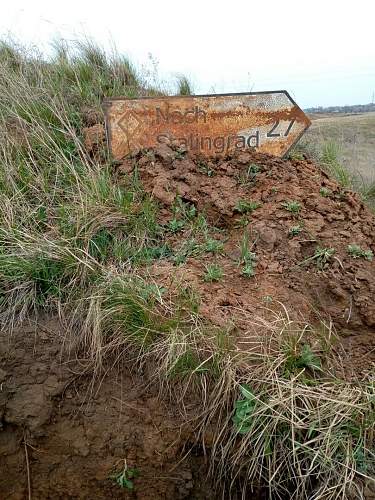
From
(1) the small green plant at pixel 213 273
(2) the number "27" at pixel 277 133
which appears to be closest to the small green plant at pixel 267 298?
(1) the small green plant at pixel 213 273

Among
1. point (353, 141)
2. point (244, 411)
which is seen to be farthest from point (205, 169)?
point (353, 141)

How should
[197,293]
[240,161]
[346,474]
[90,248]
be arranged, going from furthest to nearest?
1. [240,161]
2. [90,248]
3. [197,293]
4. [346,474]

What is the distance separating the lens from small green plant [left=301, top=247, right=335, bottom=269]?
8.76 ft

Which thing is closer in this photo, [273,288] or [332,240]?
[273,288]

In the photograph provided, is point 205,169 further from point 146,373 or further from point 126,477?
point 126,477

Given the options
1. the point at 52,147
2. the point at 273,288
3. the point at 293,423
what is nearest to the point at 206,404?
the point at 293,423

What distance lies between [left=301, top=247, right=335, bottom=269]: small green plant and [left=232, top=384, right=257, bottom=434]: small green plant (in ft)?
3.06

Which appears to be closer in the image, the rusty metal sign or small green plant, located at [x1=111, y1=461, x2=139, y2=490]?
small green plant, located at [x1=111, y1=461, x2=139, y2=490]

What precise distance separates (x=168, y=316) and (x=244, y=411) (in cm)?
56

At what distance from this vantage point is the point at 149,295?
7.68 ft

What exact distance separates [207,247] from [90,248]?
643mm

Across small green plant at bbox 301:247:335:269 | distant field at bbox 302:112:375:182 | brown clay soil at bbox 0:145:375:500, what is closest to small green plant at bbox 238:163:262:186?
brown clay soil at bbox 0:145:375:500

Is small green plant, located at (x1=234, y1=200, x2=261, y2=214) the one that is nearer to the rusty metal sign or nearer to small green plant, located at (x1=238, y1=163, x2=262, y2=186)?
small green plant, located at (x1=238, y1=163, x2=262, y2=186)

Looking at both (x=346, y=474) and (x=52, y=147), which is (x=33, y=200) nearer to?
(x=52, y=147)
